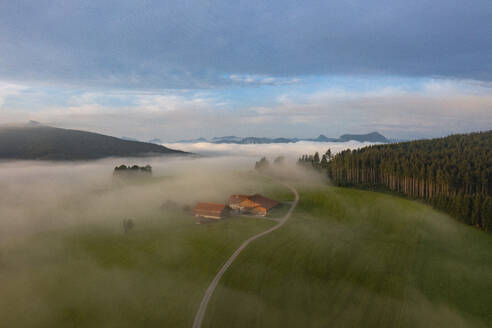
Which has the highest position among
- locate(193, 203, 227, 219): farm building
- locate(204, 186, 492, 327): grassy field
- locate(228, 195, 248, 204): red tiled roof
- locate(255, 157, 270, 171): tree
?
locate(255, 157, 270, 171): tree

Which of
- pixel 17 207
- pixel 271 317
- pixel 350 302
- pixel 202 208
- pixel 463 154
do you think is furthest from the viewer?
pixel 463 154

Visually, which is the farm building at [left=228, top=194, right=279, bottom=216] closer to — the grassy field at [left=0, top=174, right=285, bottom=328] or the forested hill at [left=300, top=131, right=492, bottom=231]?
the grassy field at [left=0, top=174, right=285, bottom=328]

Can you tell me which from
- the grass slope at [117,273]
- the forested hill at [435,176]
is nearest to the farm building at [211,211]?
the grass slope at [117,273]

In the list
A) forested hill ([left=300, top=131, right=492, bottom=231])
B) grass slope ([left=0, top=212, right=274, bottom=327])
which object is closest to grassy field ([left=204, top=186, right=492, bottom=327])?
forested hill ([left=300, top=131, right=492, bottom=231])

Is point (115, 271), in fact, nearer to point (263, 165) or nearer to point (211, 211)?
point (211, 211)

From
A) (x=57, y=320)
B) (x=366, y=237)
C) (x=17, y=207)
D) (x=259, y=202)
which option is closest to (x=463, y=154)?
(x=366, y=237)

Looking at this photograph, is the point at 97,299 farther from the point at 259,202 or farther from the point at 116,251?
the point at 259,202
